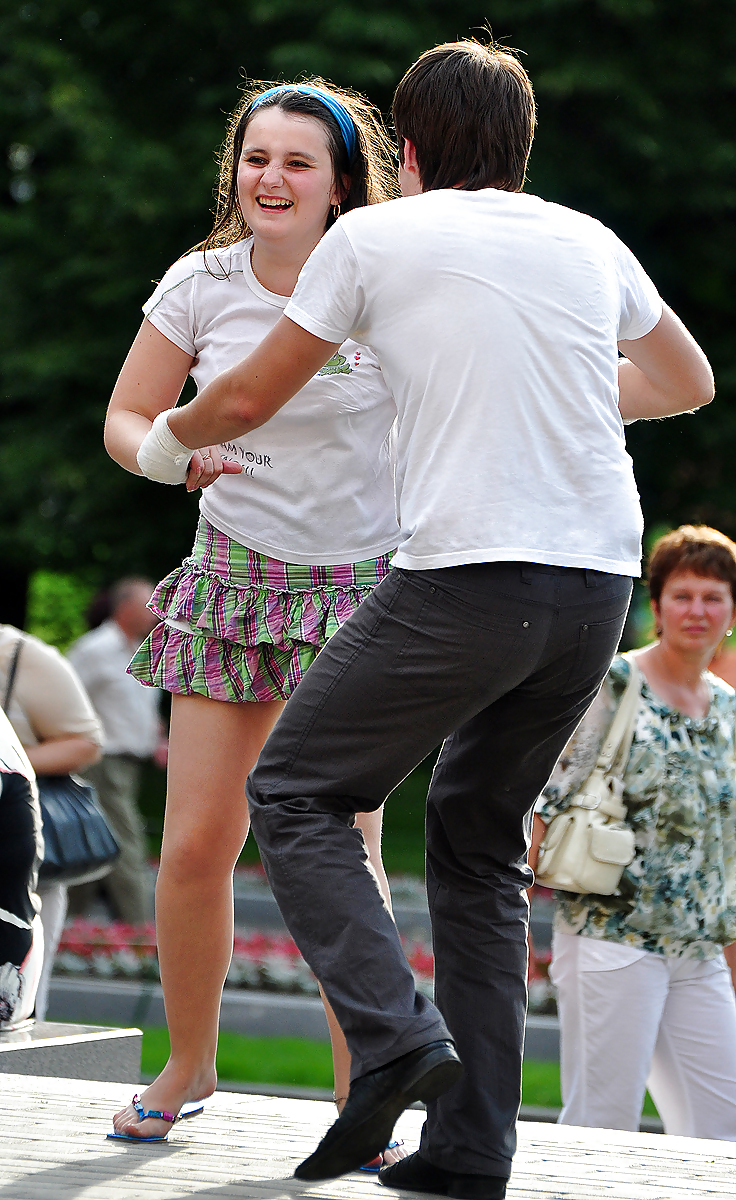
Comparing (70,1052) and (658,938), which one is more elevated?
(658,938)

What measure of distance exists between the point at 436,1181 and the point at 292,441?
1.47 metres

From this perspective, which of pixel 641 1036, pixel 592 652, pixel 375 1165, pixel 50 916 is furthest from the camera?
pixel 50 916

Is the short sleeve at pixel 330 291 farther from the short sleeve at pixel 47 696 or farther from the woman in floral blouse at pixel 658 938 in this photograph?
the short sleeve at pixel 47 696

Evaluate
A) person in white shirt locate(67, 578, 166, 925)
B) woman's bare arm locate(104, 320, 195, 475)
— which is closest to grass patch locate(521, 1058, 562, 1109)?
person in white shirt locate(67, 578, 166, 925)

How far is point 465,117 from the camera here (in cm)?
279

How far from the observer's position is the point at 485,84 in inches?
110

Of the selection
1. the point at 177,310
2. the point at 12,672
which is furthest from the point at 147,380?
the point at 12,672

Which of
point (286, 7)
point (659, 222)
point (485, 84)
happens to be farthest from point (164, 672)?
point (659, 222)

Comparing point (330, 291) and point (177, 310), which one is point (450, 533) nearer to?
point (330, 291)

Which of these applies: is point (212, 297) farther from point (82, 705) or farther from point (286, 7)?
point (286, 7)

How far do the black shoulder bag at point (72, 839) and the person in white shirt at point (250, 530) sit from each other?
6.44 feet

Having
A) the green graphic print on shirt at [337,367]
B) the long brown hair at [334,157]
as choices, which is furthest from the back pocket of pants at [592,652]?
the long brown hair at [334,157]

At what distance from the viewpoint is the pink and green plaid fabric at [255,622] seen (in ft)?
10.9

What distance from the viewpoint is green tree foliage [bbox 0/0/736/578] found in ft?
43.5
